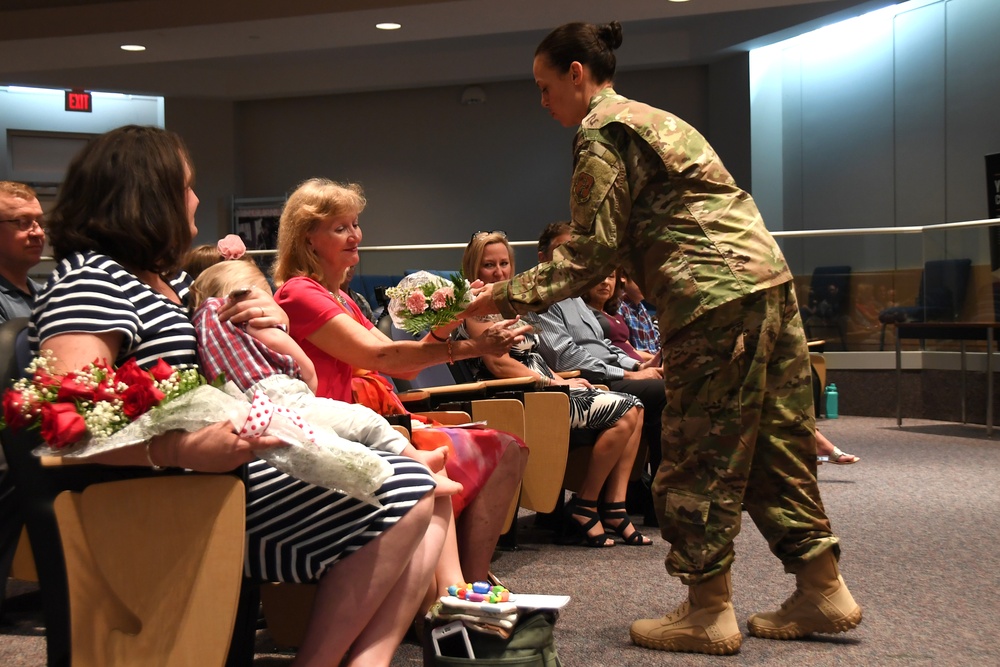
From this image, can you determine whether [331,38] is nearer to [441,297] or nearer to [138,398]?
[441,297]

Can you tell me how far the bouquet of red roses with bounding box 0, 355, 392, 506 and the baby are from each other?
0.53 ft

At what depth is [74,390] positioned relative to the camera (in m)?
1.57

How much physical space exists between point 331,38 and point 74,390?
9.26 meters

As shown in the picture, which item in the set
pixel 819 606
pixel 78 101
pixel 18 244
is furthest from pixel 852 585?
pixel 78 101

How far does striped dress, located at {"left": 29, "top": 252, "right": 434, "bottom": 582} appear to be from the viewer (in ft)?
5.81

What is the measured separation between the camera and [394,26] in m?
9.80

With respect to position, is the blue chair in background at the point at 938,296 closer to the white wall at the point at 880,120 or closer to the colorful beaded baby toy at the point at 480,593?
the white wall at the point at 880,120

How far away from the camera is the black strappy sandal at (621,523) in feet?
12.5

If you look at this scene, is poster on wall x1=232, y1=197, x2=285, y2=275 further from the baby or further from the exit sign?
the baby

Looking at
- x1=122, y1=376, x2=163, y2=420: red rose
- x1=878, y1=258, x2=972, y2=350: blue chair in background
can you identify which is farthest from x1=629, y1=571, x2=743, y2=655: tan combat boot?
x1=878, y1=258, x2=972, y2=350: blue chair in background

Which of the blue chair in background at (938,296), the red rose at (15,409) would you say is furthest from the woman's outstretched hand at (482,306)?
the blue chair in background at (938,296)

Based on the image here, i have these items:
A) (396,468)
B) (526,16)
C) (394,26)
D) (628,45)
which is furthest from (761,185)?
(396,468)

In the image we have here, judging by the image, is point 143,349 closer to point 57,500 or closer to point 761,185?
point 57,500

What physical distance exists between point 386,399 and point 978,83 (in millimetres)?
8730
